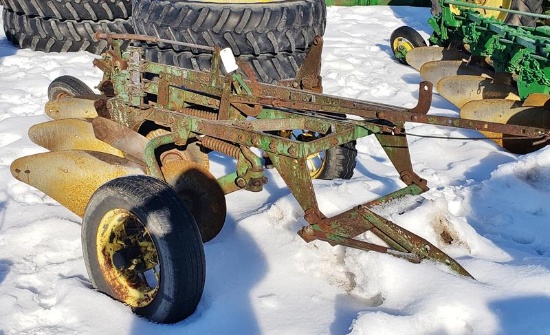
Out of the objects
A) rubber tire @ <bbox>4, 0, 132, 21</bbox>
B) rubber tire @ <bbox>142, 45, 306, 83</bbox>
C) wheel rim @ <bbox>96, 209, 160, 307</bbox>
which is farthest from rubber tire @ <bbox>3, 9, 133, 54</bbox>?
wheel rim @ <bbox>96, 209, 160, 307</bbox>

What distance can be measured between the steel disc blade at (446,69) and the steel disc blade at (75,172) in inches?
154

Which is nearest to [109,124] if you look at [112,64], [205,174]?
[112,64]

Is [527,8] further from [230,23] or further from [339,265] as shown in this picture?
[339,265]

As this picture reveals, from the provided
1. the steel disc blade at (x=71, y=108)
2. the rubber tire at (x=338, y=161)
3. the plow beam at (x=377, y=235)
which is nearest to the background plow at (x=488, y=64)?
the rubber tire at (x=338, y=161)

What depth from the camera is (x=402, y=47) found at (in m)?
6.86

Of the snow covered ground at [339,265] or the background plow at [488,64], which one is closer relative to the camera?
the snow covered ground at [339,265]

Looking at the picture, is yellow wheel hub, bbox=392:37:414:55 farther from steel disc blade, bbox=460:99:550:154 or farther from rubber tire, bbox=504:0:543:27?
steel disc blade, bbox=460:99:550:154

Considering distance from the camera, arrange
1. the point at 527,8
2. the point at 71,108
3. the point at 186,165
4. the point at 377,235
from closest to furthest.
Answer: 1. the point at 377,235
2. the point at 186,165
3. the point at 71,108
4. the point at 527,8

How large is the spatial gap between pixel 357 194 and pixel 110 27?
408cm

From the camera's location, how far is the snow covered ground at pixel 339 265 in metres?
2.34

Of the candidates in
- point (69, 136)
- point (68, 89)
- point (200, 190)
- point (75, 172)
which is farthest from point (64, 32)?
point (200, 190)

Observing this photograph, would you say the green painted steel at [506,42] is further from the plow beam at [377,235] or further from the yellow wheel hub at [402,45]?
the plow beam at [377,235]

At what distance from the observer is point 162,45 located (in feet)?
14.8

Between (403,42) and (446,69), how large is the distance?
99 centimetres
